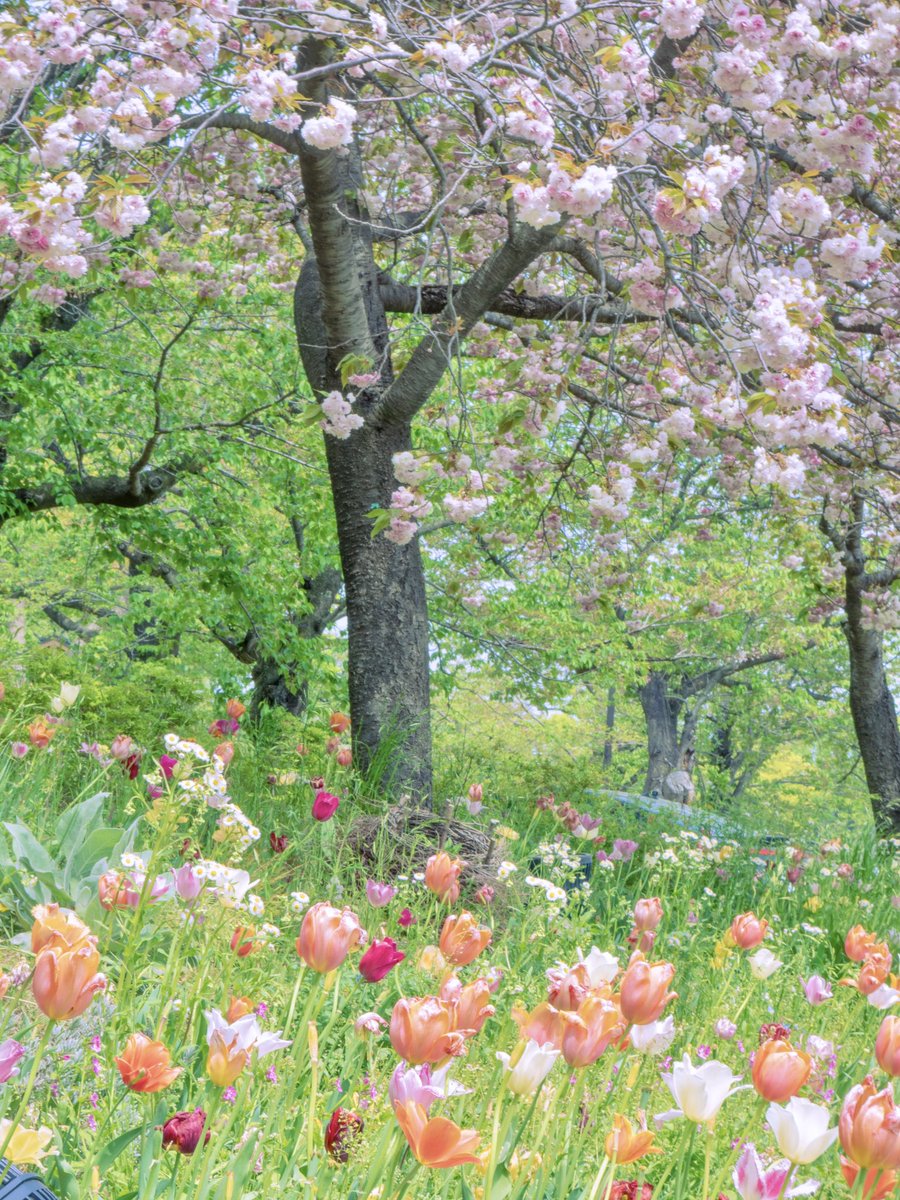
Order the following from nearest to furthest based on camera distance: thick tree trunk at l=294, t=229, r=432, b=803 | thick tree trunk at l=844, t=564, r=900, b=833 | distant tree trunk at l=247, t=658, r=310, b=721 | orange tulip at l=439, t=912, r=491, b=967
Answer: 1. orange tulip at l=439, t=912, r=491, b=967
2. thick tree trunk at l=294, t=229, r=432, b=803
3. thick tree trunk at l=844, t=564, r=900, b=833
4. distant tree trunk at l=247, t=658, r=310, b=721

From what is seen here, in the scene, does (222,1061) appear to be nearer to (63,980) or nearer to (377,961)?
(63,980)

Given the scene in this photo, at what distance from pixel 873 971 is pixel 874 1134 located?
0.86 meters

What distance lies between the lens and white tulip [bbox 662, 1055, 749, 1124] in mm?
1217

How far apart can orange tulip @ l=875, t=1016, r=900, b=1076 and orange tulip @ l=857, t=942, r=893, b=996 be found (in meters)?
0.47

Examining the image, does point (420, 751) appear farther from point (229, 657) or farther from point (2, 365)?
point (229, 657)

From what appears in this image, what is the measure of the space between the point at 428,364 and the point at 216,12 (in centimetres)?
223

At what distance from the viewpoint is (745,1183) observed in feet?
3.77

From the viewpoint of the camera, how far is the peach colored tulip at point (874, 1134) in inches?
42.6

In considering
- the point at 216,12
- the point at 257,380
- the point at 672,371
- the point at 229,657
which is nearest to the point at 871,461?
the point at 672,371

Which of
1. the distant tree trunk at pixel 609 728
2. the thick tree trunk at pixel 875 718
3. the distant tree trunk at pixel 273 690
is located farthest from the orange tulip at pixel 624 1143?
the distant tree trunk at pixel 609 728

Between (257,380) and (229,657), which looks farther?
(229,657)

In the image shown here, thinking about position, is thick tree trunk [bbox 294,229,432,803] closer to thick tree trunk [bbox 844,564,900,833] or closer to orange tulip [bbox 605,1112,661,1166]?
orange tulip [bbox 605,1112,661,1166]

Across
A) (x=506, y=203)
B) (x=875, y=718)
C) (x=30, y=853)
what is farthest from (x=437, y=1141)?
(x=875, y=718)

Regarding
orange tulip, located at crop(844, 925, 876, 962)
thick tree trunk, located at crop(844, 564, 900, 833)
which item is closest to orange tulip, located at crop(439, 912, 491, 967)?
orange tulip, located at crop(844, 925, 876, 962)
